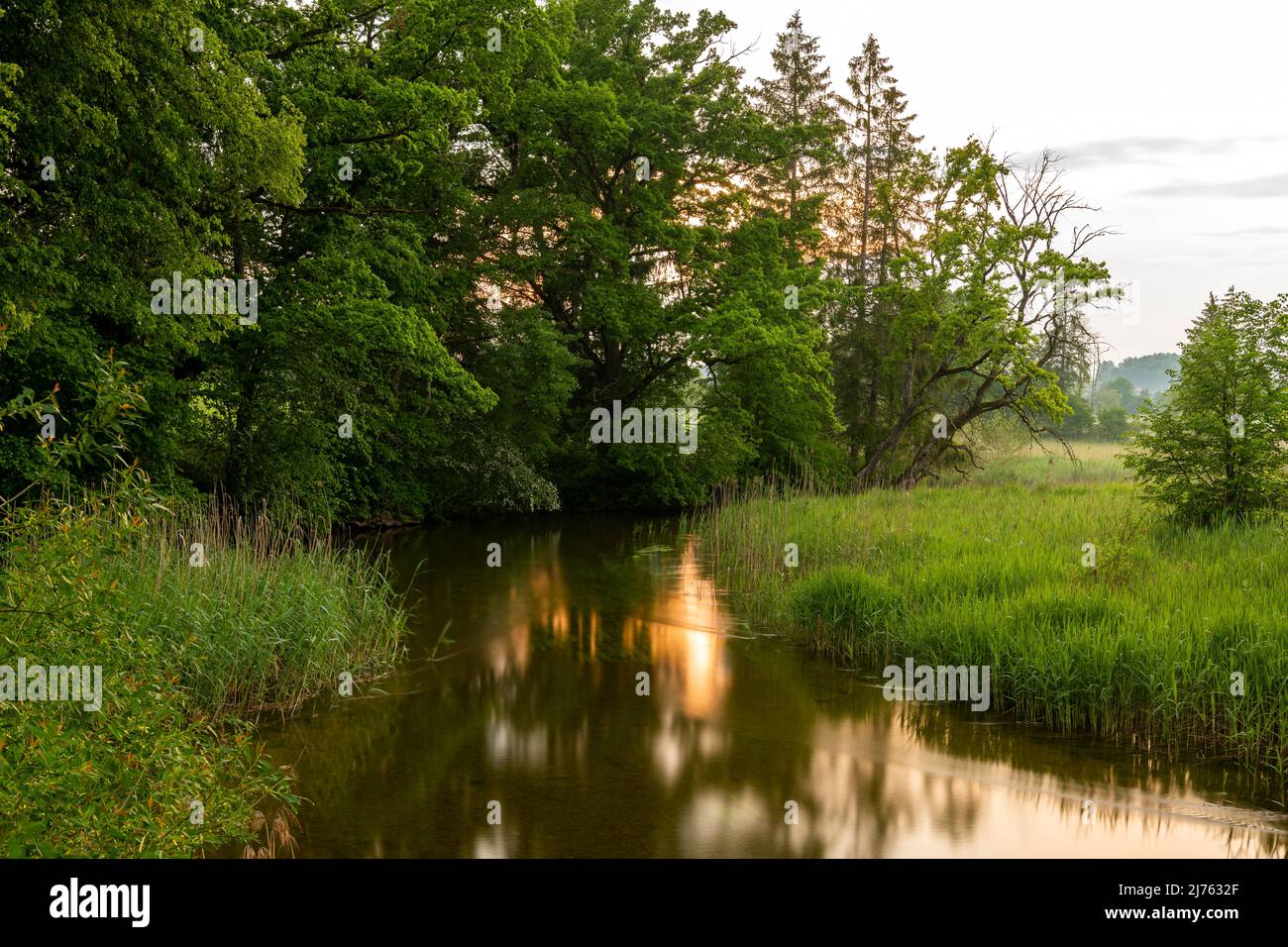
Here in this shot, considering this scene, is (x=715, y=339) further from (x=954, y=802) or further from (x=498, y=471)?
(x=954, y=802)

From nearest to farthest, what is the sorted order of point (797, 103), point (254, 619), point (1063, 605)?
point (254, 619), point (1063, 605), point (797, 103)

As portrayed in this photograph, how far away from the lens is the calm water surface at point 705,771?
6062mm

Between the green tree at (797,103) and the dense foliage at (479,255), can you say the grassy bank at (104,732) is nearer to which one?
the dense foliage at (479,255)

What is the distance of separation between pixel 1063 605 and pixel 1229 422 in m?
5.85

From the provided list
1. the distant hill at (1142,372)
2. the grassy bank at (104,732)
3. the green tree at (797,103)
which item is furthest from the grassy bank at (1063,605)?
the distant hill at (1142,372)

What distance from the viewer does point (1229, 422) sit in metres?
12.8

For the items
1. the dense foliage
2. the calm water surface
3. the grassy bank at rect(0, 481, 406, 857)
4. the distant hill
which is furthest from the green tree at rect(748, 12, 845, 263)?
the distant hill

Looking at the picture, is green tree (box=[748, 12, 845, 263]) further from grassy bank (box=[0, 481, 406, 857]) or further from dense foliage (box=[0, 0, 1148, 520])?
grassy bank (box=[0, 481, 406, 857])

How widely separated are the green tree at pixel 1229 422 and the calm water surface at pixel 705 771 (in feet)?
21.3

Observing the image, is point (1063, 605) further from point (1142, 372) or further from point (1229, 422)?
point (1142, 372)

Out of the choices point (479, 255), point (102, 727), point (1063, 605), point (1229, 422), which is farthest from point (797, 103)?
point (102, 727)

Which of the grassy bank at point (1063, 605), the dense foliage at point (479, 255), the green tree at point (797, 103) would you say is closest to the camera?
the grassy bank at point (1063, 605)
